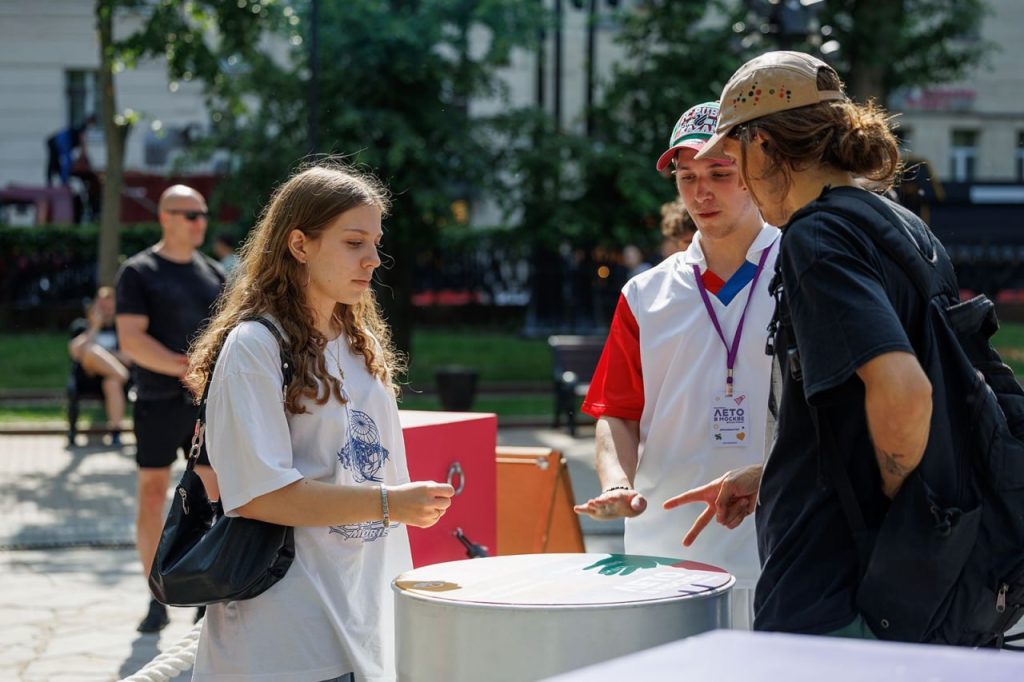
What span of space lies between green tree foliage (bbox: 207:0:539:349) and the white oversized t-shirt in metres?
14.8

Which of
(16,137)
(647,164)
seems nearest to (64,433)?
(647,164)

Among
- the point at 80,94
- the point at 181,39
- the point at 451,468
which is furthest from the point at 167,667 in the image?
the point at 80,94

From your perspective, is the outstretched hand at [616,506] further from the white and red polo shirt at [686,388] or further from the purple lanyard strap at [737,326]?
the purple lanyard strap at [737,326]

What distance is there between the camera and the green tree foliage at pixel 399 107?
60.2ft

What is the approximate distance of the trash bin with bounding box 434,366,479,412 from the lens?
53.2ft

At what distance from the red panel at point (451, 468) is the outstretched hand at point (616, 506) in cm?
110

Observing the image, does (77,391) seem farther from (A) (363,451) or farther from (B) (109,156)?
(A) (363,451)

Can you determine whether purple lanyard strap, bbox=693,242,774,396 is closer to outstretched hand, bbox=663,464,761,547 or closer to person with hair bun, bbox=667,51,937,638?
outstretched hand, bbox=663,464,761,547

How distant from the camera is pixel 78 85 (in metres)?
36.9

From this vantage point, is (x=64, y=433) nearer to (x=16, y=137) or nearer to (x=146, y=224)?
(x=146, y=224)

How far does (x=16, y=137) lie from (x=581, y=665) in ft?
121

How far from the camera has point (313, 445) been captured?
3113 millimetres

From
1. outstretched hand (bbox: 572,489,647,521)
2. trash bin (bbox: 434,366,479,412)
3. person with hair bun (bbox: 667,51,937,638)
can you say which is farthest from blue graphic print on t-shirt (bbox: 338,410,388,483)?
trash bin (bbox: 434,366,479,412)

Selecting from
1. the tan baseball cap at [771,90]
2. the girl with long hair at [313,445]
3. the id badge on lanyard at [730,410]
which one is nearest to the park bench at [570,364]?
the id badge on lanyard at [730,410]
